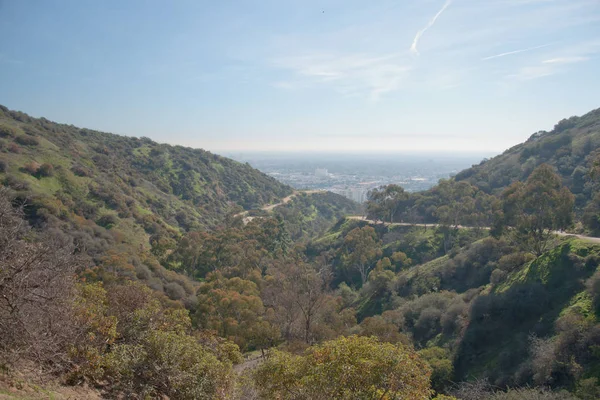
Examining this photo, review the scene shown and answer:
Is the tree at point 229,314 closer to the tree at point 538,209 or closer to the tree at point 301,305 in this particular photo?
the tree at point 301,305

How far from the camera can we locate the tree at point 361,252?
3966 centimetres

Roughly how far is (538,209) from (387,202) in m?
28.1

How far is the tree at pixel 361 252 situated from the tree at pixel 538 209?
57.7 ft

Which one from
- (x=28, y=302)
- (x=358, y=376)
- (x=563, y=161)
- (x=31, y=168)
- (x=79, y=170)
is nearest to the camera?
(x=28, y=302)

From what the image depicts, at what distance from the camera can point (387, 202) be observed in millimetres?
50062

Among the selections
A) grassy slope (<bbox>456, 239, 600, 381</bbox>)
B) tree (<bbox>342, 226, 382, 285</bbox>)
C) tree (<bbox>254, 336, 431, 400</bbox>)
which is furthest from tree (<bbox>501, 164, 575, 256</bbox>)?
tree (<bbox>254, 336, 431, 400</bbox>)

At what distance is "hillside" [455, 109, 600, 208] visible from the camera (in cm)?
3584

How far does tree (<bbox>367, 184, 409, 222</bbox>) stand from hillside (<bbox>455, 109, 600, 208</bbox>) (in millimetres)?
11469

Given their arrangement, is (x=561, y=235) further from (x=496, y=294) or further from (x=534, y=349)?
(x=534, y=349)

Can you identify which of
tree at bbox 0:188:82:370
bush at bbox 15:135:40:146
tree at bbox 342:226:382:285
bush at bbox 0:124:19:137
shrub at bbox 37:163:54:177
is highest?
bush at bbox 0:124:19:137

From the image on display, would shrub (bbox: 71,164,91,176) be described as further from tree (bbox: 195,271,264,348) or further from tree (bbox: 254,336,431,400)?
tree (bbox: 254,336,431,400)

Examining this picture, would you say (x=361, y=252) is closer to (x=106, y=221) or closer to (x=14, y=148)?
(x=106, y=221)

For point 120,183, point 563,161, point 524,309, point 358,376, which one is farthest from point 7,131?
point 563,161

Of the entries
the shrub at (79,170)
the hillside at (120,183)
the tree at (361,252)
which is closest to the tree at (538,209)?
the tree at (361,252)
